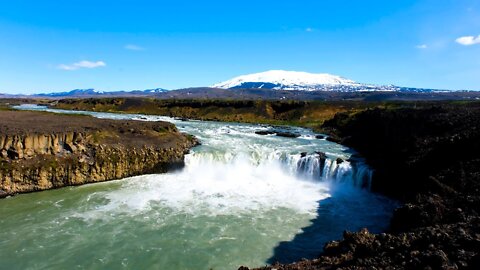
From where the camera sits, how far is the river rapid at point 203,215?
1858 cm

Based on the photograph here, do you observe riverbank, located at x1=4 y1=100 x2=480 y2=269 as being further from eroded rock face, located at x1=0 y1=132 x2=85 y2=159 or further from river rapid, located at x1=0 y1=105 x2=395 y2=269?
eroded rock face, located at x1=0 y1=132 x2=85 y2=159

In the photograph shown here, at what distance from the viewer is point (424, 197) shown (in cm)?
1883

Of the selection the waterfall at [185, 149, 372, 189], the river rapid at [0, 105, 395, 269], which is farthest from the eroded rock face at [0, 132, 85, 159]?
the waterfall at [185, 149, 372, 189]

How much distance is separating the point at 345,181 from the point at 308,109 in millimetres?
49880

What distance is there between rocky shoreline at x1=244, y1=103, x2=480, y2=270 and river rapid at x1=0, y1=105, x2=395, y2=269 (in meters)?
2.95

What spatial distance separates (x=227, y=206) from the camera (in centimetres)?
2647

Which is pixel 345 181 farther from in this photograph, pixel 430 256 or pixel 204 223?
pixel 430 256

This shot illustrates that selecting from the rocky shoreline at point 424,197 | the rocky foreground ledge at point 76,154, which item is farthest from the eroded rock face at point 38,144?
the rocky shoreline at point 424,197

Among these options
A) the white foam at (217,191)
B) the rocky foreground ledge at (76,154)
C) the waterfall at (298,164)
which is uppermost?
the rocky foreground ledge at (76,154)

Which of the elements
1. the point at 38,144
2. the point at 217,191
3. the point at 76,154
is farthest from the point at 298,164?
the point at 38,144

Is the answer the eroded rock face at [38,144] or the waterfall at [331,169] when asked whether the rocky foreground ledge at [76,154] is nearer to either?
the eroded rock face at [38,144]

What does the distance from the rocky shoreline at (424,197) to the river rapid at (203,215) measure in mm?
2954

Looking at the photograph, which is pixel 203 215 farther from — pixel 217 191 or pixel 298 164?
pixel 298 164

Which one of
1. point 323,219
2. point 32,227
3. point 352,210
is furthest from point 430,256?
point 32,227
